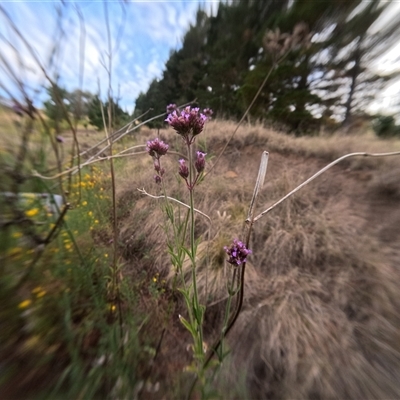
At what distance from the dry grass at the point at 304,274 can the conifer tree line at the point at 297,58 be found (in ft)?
9.19

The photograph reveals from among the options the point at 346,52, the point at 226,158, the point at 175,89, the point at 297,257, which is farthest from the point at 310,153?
the point at 175,89

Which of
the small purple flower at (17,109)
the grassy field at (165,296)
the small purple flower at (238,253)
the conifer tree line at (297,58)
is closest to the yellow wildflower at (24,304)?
the grassy field at (165,296)

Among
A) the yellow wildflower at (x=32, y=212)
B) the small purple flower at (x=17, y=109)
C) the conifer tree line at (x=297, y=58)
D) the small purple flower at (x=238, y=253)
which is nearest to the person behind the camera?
the small purple flower at (x=238, y=253)

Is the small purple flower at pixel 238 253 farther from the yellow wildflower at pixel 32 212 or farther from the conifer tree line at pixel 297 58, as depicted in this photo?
the conifer tree line at pixel 297 58

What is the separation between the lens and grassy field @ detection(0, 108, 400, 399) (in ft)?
3.02

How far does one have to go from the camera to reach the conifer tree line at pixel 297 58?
4977mm

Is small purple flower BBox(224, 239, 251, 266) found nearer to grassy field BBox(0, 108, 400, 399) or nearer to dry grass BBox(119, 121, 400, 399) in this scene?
grassy field BBox(0, 108, 400, 399)

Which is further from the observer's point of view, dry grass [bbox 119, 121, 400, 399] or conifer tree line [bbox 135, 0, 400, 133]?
conifer tree line [bbox 135, 0, 400, 133]

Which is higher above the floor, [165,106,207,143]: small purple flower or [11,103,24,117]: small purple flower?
[11,103,24,117]: small purple flower

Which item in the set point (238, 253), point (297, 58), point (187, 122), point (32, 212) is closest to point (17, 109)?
point (32, 212)

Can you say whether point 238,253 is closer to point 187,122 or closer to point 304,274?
point 187,122

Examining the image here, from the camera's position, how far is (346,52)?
5660 mm

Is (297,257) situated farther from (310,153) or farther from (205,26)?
(205,26)

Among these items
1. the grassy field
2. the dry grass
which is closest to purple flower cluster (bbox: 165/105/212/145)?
the grassy field
